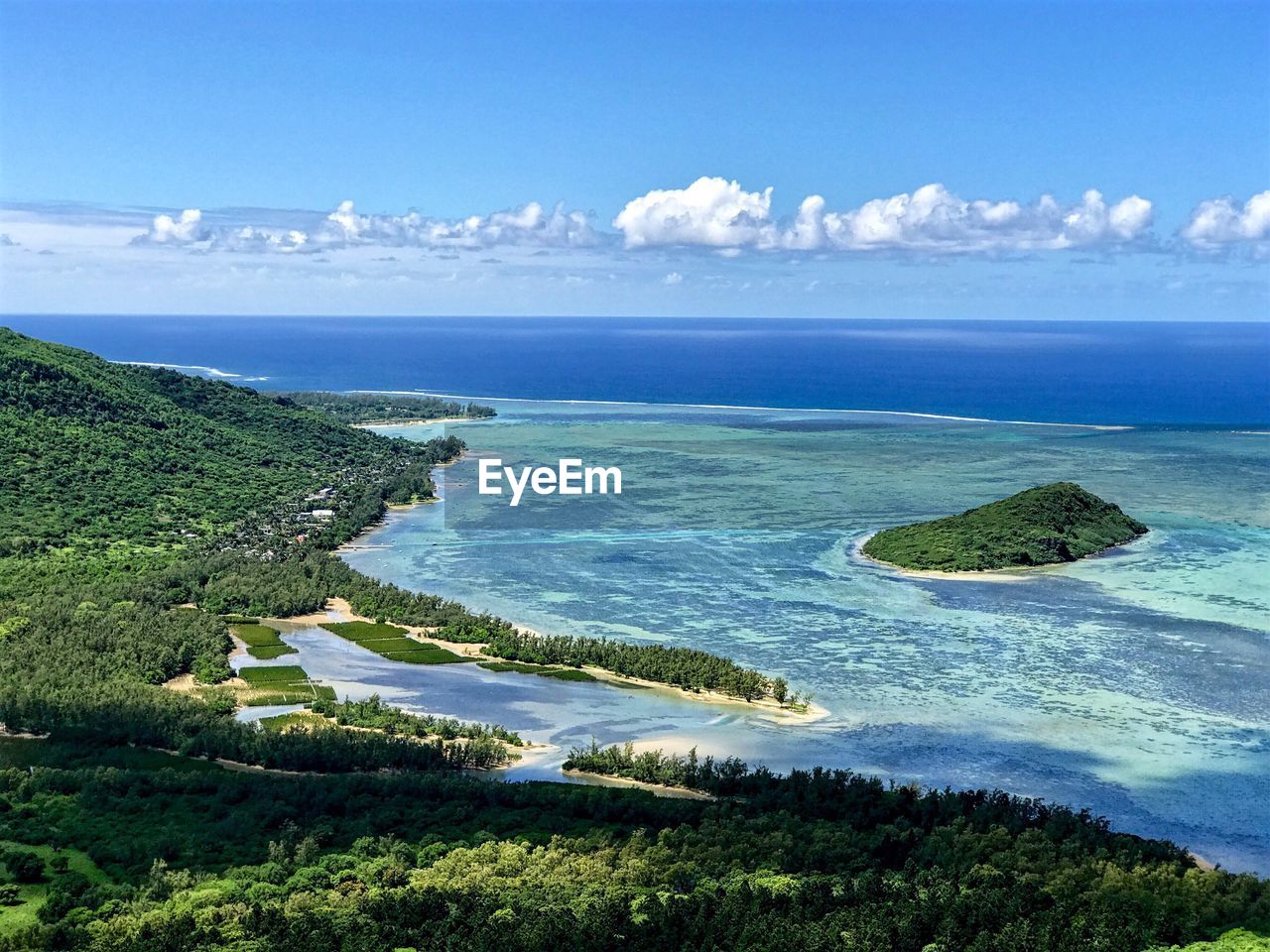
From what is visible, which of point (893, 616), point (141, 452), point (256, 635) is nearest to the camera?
point (256, 635)

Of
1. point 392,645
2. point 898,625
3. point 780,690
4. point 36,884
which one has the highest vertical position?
point 898,625

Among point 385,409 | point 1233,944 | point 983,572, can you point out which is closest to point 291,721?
point 1233,944

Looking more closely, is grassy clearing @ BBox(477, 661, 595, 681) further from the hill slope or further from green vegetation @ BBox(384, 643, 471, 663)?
the hill slope

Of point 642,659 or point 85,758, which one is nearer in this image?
point 85,758

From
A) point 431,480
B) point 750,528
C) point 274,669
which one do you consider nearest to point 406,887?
point 274,669

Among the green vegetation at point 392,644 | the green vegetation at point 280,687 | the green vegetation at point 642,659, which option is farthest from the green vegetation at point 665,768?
the green vegetation at point 392,644

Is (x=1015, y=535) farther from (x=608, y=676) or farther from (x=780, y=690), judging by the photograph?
(x=608, y=676)

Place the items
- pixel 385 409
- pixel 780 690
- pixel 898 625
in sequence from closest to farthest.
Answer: pixel 780 690, pixel 898 625, pixel 385 409

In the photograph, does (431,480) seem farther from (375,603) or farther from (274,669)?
(274,669)
